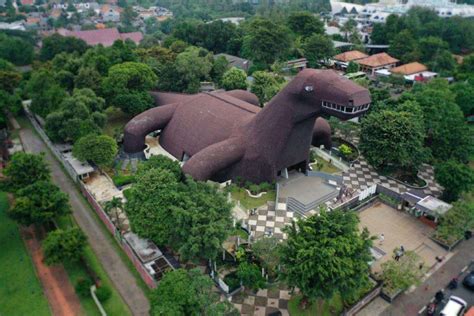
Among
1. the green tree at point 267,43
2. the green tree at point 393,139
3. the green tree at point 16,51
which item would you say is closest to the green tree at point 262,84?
the green tree at point 267,43

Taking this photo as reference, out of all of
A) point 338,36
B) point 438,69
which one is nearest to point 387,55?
point 438,69

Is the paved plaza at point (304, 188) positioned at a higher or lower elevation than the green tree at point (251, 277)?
lower

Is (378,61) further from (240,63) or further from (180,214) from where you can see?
(180,214)

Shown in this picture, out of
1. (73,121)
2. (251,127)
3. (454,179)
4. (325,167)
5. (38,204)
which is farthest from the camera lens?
(325,167)

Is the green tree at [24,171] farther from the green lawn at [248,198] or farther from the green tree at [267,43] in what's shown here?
the green tree at [267,43]

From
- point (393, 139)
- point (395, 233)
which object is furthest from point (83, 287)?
point (393, 139)
